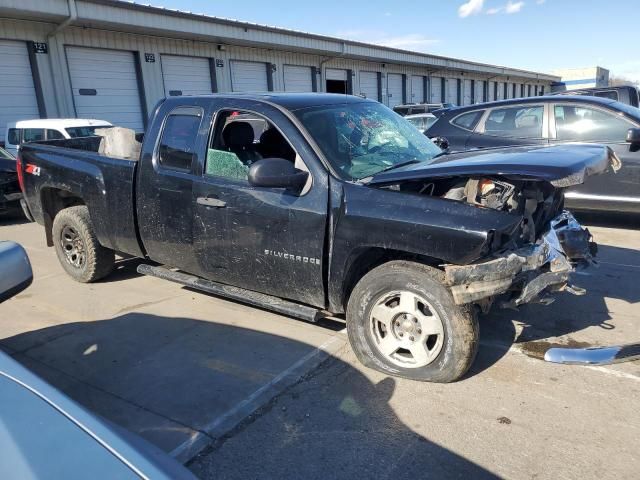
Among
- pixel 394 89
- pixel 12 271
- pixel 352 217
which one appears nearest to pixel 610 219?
pixel 352 217

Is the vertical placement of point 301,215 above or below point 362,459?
above

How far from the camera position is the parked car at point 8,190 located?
31.3 feet

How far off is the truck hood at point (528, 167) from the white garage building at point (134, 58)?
13.8 meters

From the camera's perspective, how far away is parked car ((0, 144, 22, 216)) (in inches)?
376

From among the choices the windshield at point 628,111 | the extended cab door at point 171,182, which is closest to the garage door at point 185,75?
the windshield at point 628,111

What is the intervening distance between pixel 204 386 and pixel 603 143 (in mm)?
5976

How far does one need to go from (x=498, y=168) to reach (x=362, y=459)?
178cm

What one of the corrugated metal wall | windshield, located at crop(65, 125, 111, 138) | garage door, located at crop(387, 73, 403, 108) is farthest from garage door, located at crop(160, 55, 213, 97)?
garage door, located at crop(387, 73, 403, 108)

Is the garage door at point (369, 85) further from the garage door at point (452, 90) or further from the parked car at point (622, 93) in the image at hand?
the parked car at point (622, 93)

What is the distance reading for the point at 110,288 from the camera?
5438 mm

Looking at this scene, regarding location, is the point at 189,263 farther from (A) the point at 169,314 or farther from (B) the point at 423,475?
(B) the point at 423,475

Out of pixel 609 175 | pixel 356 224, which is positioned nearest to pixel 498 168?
pixel 356 224

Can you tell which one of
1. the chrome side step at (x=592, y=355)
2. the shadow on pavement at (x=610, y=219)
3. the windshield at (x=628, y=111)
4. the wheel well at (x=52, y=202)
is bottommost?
the shadow on pavement at (x=610, y=219)

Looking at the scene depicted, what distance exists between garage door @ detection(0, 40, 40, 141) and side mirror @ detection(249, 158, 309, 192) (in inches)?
545
